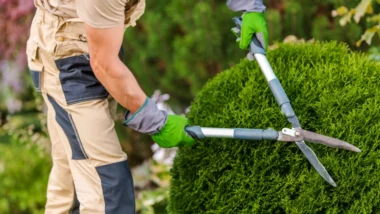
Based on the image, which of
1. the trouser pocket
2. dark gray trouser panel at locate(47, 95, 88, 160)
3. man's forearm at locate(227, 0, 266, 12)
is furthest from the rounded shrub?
the trouser pocket

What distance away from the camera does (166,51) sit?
15.0 ft

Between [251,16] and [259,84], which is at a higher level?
[251,16]

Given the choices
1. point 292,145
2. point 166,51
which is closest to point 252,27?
point 292,145

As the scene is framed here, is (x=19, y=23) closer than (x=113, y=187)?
No

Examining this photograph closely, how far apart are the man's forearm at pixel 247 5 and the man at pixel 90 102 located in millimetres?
13

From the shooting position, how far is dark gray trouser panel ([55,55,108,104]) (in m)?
2.73

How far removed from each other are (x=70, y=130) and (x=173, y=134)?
1.40 ft

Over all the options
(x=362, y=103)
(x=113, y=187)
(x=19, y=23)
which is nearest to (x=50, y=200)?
(x=113, y=187)

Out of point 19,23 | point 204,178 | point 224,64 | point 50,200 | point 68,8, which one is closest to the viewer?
point 68,8

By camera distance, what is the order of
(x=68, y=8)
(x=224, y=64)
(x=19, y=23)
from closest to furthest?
(x=68, y=8) → (x=224, y=64) → (x=19, y=23)

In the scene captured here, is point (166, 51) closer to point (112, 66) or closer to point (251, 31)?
point (251, 31)

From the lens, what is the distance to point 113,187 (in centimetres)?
278

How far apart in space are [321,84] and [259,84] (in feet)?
0.82

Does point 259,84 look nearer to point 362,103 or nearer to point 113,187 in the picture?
point 362,103
